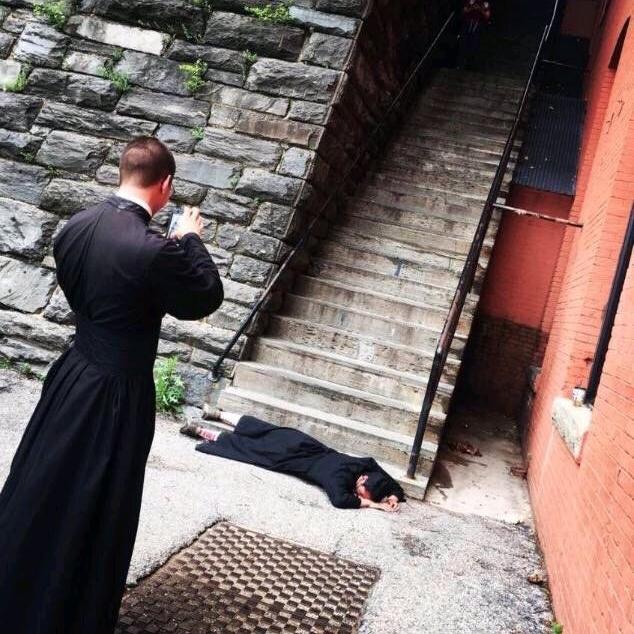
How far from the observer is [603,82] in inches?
275

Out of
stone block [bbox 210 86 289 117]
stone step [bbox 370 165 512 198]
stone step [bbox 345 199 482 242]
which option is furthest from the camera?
stone step [bbox 370 165 512 198]

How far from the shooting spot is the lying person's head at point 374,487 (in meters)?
3.97

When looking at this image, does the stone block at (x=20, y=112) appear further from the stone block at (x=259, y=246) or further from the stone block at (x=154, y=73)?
the stone block at (x=259, y=246)

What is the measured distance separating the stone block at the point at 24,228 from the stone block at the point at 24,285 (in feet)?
0.37

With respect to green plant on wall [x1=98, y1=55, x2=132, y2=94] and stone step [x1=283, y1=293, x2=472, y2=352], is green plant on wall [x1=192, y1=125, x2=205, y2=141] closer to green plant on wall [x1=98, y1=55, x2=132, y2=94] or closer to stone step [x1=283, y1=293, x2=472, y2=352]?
green plant on wall [x1=98, y1=55, x2=132, y2=94]

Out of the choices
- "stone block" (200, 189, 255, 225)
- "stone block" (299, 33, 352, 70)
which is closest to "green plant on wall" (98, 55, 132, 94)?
"stone block" (200, 189, 255, 225)

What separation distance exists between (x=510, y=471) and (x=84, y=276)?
4598mm

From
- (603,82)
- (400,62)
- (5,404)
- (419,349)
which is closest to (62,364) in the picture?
(5,404)

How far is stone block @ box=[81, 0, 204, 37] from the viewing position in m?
5.30

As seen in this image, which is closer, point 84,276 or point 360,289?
point 84,276

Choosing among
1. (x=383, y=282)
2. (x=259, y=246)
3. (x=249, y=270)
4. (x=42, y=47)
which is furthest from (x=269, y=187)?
(x=42, y=47)

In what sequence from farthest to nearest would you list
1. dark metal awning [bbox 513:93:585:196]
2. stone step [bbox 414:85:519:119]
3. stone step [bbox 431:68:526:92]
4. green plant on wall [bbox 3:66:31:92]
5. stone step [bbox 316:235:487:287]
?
stone step [bbox 431:68:526:92], stone step [bbox 414:85:519:119], dark metal awning [bbox 513:93:585:196], stone step [bbox 316:235:487:287], green plant on wall [bbox 3:66:31:92]

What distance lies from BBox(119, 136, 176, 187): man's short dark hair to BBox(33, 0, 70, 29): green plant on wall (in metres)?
4.30

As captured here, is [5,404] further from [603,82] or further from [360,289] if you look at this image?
[603,82]
